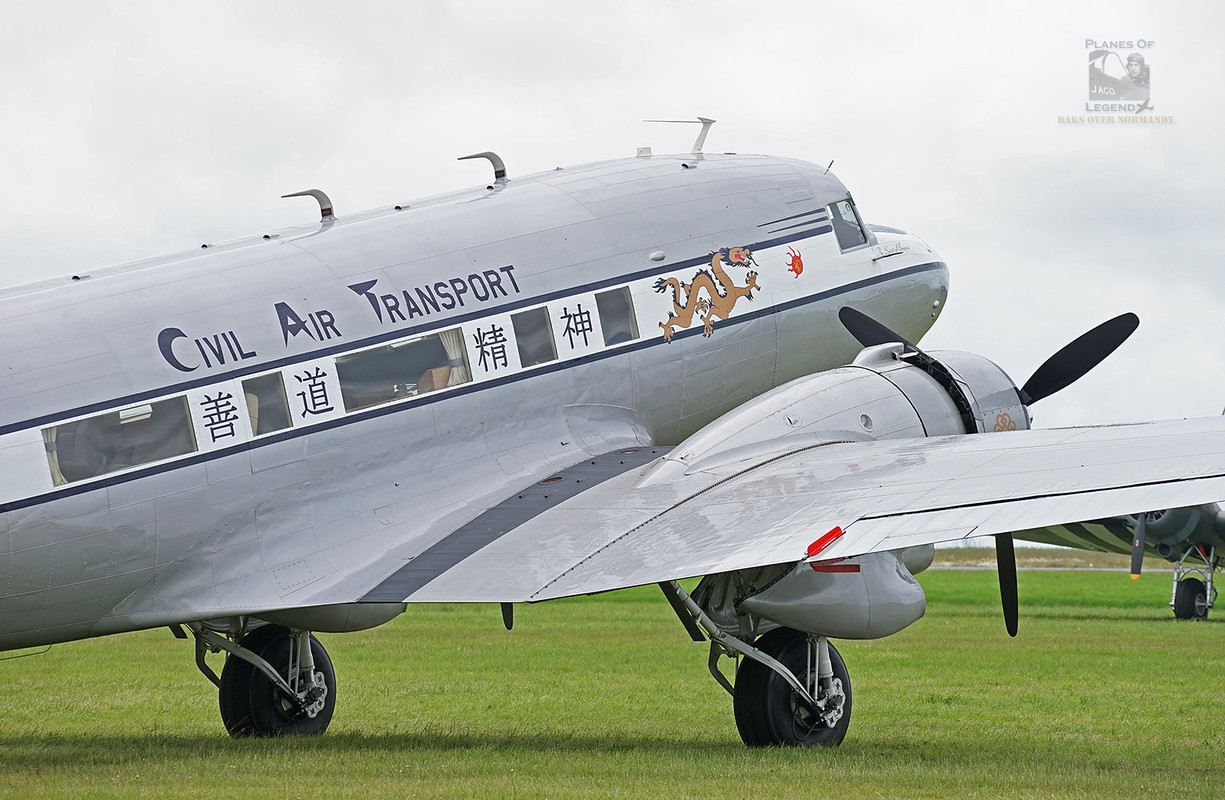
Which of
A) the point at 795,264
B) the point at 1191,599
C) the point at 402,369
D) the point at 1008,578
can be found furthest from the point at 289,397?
the point at 1191,599

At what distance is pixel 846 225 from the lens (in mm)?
15055

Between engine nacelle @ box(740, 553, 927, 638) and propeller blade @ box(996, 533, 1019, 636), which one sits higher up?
engine nacelle @ box(740, 553, 927, 638)

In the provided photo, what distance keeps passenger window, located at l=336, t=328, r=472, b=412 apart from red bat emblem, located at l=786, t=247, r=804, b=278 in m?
4.05

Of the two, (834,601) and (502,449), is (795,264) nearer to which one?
(502,449)

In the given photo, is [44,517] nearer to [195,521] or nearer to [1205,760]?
[195,521]

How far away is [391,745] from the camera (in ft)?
36.7

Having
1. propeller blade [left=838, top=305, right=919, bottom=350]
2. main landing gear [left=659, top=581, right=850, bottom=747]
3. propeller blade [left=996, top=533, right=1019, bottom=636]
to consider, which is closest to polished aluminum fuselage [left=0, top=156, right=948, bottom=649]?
propeller blade [left=838, top=305, right=919, bottom=350]

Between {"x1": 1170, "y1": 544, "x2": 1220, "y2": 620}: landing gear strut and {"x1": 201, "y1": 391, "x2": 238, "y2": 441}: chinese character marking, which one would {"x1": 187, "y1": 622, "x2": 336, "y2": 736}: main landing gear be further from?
{"x1": 1170, "y1": 544, "x2": 1220, "y2": 620}: landing gear strut

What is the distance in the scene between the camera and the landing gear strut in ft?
96.7

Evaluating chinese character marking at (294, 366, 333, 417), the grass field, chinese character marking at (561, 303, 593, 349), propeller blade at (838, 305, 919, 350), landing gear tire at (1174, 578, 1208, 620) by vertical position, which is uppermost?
chinese character marking at (294, 366, 333, 417)

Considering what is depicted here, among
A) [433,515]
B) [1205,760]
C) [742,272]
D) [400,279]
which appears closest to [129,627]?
[433,515]

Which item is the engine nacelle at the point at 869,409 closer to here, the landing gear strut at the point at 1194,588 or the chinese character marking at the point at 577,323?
the chinese character marking at the point at 577,323

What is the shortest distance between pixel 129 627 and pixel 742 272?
6496 mm

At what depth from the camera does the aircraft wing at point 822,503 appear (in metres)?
8.35
